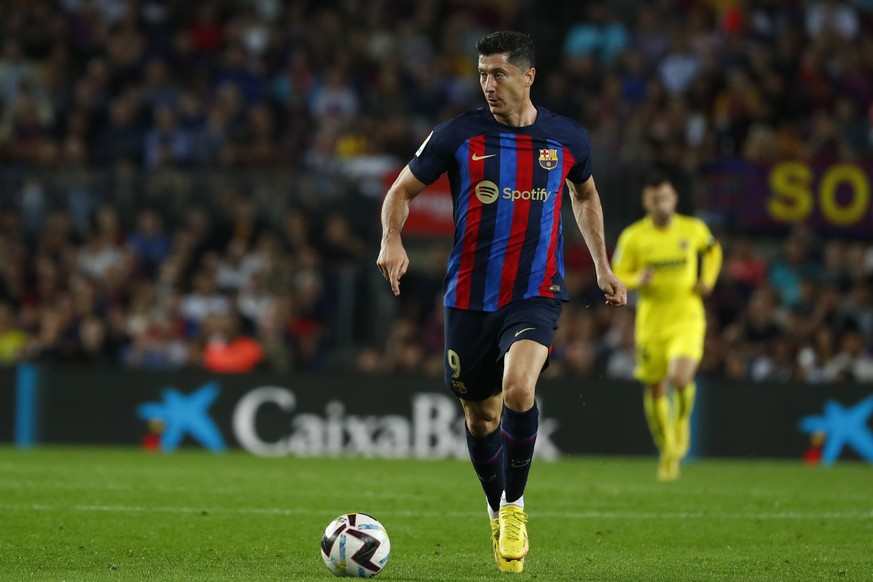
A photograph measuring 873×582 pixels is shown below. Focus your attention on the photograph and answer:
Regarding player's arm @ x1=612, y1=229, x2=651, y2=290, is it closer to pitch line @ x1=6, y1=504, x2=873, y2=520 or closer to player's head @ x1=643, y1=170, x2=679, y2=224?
player's head @ x1=643, y1=170, x2=679, y2=224

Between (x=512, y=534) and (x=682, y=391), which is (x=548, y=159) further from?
(x=682, y=391)

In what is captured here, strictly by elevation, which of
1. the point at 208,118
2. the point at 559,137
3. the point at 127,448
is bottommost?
the point at 127,448

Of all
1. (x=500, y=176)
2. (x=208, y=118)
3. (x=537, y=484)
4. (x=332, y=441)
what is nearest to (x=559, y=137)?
(x=500, y=176)

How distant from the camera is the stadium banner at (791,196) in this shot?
1742 centimetres

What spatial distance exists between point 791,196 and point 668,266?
5027mm

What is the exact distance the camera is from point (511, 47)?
692cm

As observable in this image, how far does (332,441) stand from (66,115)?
256 inches

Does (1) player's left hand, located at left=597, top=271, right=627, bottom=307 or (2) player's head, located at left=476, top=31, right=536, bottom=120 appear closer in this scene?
(2) player's head, located at left=476, top=31, right=536, bottom=120

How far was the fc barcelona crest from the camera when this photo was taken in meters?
7.02

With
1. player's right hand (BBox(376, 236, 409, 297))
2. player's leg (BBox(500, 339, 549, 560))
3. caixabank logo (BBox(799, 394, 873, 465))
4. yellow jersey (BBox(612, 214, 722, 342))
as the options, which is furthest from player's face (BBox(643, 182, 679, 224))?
player's right hand (BBox(376, 236, 409, 297))

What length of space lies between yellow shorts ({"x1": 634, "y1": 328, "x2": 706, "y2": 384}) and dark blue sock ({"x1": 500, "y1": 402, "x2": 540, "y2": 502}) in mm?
5972

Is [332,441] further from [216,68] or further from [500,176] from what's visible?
[500,176]

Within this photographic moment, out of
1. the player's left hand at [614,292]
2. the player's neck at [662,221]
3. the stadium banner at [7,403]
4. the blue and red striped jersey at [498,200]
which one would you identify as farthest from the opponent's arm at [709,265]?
the stadium banner at [7,403]

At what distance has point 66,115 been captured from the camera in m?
19.3
